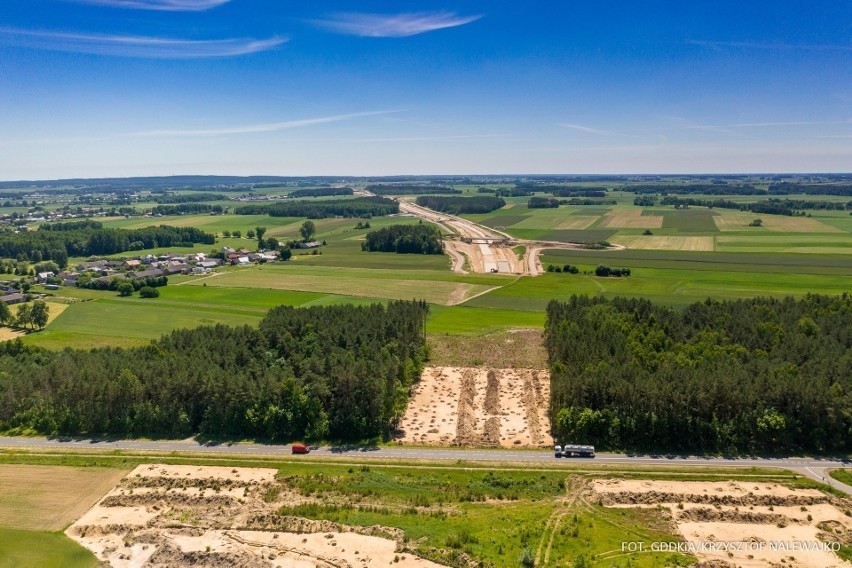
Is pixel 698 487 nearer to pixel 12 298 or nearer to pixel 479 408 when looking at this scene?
pixel 479 408

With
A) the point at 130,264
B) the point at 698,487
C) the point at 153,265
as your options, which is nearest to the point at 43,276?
the point at 130,264

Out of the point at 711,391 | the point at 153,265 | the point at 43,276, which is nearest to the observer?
the point at 711,391

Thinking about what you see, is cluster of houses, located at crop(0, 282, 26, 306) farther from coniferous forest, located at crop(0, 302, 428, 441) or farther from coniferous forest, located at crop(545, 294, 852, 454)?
coniferous forest, located at crop(545, 294, 852, 454)

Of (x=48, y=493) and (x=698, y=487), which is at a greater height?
(x=698, y=487)

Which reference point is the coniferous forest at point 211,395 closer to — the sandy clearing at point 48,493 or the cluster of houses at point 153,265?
the sandy clearing at point 48,493

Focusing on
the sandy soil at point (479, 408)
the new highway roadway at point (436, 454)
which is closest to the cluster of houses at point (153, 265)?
→ the new highway roadway at point (436, 454)

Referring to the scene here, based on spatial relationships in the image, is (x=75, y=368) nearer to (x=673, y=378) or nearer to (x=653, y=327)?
(x=673, y=378)

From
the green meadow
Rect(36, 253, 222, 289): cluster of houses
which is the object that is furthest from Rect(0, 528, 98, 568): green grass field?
Rect(36, 253, 222, 289): cluster of houses
